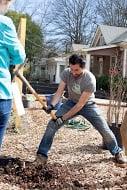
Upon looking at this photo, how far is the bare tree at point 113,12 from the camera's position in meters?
61.1

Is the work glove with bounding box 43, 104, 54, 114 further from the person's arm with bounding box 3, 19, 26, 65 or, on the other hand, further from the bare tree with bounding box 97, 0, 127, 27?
the bare tree with bounding box 97, 0, 127, 27

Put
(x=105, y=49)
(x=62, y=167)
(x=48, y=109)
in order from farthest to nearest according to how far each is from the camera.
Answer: (x=105, y=49)
(x=62, y=167)
(x=48, y=109)

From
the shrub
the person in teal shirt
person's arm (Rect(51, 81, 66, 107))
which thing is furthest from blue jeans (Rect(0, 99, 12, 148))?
the shrub

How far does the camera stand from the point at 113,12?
6225cm

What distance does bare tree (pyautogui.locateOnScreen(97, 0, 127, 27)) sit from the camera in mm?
61062

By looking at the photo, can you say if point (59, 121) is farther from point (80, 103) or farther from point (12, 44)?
point (12, 44)

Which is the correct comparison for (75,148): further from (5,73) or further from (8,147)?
(5,73)

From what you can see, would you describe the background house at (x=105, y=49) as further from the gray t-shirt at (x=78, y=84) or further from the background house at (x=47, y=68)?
the gray t-shirt at (x=78, y=84)

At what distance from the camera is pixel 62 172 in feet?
18.2

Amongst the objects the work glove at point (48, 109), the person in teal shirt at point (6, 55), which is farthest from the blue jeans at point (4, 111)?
the work glove at point (48, 109)

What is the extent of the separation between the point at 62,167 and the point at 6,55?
2.56 metres

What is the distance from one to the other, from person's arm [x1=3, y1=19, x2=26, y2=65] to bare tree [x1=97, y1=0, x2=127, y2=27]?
2262 inches

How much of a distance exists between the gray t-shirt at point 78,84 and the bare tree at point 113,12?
180 feet

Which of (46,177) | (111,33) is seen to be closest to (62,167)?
(46,177)
